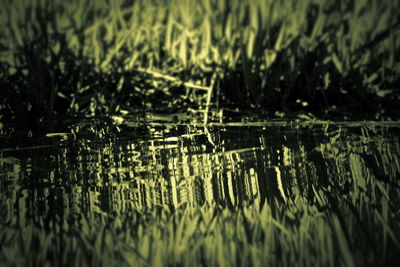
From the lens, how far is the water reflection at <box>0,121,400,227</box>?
391mm

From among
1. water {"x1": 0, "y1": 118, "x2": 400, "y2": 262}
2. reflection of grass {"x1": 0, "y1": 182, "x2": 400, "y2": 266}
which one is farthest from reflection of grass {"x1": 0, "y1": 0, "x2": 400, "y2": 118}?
reflection of grass {"x1": 0, "y1": 182, "x2": 400, "y2": 266}

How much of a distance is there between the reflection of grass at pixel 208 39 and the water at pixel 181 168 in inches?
2.5

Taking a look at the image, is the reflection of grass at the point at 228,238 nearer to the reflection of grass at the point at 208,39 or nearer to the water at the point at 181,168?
the water at the point at 181,168

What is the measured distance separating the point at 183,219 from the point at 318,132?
24 centimetres

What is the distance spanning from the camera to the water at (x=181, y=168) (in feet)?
1.26

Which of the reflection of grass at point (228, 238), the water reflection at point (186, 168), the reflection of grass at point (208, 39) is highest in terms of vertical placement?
the reflection of grass at point (208, 39)

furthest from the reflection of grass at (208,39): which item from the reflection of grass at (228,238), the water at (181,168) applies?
the reflection of grass at (228,238)

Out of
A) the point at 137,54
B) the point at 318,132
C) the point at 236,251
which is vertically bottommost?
the point at 236,251

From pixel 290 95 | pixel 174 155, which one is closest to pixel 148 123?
pixel 174 155

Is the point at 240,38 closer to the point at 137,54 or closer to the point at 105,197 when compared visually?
the point at 137,54

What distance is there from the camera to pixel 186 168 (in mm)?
443

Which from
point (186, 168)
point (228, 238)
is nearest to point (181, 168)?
point (186, 168)

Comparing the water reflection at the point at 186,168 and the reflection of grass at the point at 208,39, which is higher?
the reflection of grass at the point at 208,39

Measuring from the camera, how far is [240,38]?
0.48 meters
